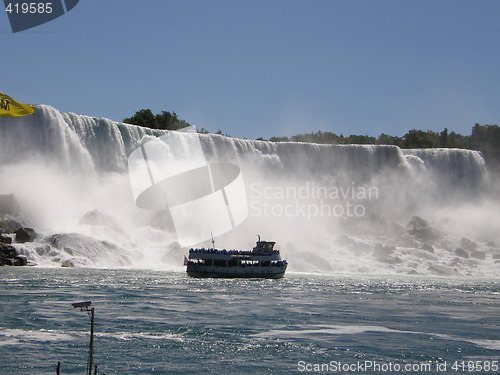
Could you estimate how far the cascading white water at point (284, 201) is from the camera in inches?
2389

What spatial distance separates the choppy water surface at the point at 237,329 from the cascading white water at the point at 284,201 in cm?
1845

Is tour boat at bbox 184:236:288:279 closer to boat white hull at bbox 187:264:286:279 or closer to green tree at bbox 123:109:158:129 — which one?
boat white hull at bbox 187:264:286:279

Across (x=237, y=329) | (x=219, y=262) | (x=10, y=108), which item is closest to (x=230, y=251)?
(x=219, y=262)

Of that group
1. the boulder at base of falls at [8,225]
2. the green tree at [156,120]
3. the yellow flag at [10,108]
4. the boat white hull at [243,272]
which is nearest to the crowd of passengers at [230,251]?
the boat white hull at [243,272]

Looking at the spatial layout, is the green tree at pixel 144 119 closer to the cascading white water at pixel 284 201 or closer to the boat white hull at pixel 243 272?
the cascading white water at pixel 284 201

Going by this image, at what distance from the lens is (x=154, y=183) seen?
7169cm

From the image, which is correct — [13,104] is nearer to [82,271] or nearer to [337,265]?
[82,271]

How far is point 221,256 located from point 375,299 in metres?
17.6

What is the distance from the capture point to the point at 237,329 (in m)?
26.0

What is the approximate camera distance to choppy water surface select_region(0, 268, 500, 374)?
20406 mm

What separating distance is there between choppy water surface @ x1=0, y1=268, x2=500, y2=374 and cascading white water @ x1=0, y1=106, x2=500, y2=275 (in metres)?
18.4

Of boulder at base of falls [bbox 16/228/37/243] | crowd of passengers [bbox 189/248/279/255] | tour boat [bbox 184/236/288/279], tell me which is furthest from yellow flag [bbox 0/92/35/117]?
A: boulder at base of falls [bbox 16/228/37/243]

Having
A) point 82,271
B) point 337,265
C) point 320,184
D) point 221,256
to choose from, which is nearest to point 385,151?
point 320,184

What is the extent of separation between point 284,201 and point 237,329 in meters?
54.7
